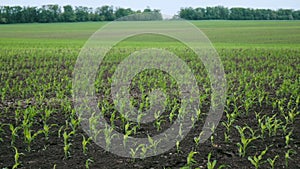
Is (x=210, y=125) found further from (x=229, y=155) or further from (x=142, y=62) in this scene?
(x=142, y=62)

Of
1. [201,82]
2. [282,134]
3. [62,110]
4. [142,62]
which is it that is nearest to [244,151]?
[282,134]

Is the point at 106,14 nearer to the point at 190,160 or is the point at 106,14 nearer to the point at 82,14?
the point at 82,14

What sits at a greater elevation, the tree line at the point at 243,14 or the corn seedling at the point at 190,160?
the tree line at the point at 243,14

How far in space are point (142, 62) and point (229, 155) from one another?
454 inches

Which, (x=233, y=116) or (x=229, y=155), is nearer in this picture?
(x=229, y=155)

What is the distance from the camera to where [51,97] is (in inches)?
383

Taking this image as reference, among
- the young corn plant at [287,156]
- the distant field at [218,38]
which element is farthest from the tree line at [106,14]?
the young corn plant at [287,156]

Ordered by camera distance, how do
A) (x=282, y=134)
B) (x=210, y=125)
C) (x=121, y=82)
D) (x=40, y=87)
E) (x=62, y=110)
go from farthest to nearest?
(x=121, y=82) < (x=40, y=87) < (x=62, y=110) < (x=210, y=125) < (x=282, y=134)

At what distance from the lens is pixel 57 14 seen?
88.6 m

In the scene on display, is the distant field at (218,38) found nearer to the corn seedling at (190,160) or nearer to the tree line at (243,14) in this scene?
the corn seedling at (190,160)

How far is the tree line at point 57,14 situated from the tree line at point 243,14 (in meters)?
16.2

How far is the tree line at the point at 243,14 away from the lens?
90.4 meters

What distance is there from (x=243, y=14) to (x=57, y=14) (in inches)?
1744

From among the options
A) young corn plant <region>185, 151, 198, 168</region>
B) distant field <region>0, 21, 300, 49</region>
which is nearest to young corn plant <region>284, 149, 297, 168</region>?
young corn plant <region>185, 151, 198, 168</region>
